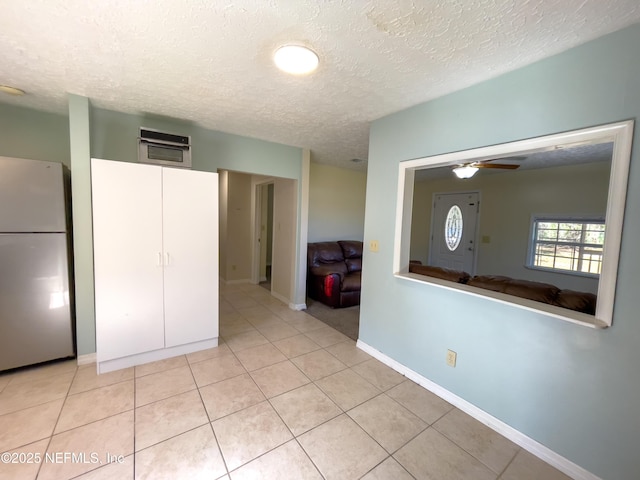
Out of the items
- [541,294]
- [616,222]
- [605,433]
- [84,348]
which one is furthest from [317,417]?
[84,348]

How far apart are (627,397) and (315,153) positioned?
3833mm

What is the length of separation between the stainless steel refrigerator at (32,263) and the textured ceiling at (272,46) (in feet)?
2.43

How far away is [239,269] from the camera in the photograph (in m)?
5.37

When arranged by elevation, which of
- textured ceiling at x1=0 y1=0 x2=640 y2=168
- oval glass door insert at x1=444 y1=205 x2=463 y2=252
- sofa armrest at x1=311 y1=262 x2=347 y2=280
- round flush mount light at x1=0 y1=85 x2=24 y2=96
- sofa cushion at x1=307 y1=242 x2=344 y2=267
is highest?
textured ceiling at x1=0 y1=0 x2=640 y2=168

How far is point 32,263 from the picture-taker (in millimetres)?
2125

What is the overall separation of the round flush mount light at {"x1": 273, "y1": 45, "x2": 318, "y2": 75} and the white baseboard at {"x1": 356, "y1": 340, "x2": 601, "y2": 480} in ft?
8.29

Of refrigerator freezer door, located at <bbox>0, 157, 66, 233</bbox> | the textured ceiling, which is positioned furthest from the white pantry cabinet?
the textured ceiling

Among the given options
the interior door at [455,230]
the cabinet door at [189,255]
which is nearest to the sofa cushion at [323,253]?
the cabinet door at [189,255]

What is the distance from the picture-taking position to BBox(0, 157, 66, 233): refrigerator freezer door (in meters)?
2.01

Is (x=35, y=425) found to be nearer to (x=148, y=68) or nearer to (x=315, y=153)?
(x=148, y=68)

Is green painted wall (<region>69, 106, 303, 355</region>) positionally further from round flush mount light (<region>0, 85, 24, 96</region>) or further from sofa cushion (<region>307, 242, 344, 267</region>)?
sofa cushion (<region>307, 242, 344, 267</region>)

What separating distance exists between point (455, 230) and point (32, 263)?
6.36 m

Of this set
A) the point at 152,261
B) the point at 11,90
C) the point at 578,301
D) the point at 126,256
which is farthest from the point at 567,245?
the point at 11,90

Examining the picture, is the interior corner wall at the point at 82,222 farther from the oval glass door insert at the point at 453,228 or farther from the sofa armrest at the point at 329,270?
the oval glass door insert at the point at 453,228
